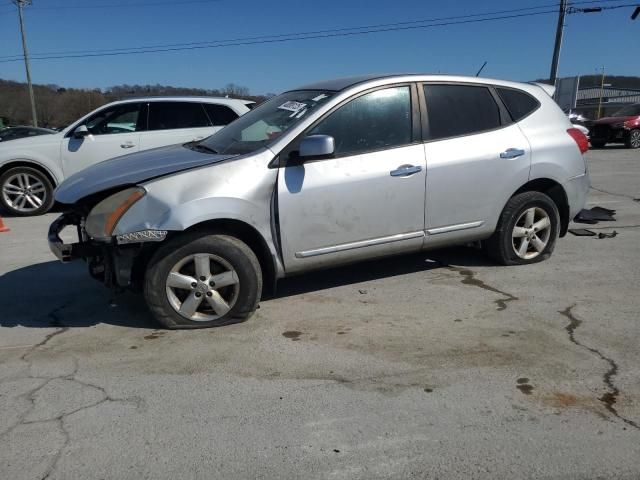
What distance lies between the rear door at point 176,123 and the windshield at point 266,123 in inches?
158

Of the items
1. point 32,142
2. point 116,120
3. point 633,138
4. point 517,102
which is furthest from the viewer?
point 633,138

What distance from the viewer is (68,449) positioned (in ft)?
8.73

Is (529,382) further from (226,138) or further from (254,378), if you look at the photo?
(226,138)

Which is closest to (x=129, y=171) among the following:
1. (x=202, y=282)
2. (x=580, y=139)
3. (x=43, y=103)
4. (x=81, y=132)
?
(x=202, y=282)

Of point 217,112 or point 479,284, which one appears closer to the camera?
point 479,284

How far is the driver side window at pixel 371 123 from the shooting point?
169 inches

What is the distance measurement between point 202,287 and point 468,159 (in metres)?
2.46

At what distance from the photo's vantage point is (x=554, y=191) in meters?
5.35

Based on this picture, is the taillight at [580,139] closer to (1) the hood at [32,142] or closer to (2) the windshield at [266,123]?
(2) the windshield at [266,123]

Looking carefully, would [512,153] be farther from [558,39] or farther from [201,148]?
[558,39]

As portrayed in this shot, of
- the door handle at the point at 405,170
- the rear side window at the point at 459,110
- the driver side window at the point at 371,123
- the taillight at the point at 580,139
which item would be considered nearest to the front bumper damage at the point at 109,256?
the driver side window at the point at 371,123

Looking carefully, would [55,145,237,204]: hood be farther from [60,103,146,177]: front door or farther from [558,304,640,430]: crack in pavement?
[60,103,146,177]: front door

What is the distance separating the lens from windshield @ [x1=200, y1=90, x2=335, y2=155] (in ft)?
14.2

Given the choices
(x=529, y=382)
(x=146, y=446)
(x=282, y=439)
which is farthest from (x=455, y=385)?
(x=146, y=446)
